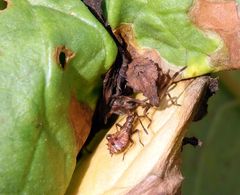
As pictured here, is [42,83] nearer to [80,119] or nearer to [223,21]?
[80,119]

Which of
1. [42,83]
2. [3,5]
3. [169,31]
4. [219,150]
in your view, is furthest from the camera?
[219,150]

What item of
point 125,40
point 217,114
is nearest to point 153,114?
point 125,40

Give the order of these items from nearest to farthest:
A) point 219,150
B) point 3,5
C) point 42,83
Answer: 1. point 42,83
2. point 3,5
3. point 219,150

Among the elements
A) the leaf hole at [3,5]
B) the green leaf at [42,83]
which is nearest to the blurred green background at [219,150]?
the green leaf at [42,83]

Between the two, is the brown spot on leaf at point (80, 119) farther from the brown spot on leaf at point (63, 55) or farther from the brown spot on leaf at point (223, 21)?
the brown spot on leaf at point (223, 21)

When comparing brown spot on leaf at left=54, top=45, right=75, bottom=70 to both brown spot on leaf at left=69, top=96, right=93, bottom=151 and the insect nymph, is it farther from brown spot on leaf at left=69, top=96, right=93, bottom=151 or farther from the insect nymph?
the insect nymph

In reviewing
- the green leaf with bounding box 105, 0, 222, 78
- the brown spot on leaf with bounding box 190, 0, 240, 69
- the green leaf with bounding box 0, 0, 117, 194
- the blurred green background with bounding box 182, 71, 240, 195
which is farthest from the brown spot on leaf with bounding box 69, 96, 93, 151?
the blurred green background with bounding box 182, 71, 240, 195

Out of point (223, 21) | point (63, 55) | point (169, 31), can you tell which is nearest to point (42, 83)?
point (63, 55)

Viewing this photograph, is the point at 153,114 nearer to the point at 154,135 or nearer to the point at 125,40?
the point at 154,135
